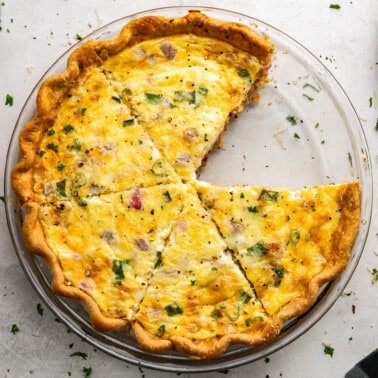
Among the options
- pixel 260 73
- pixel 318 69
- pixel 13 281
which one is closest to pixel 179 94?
pixel 260 73

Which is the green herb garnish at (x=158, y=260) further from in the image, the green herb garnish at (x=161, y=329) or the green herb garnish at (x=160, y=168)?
the green herb garnish at (x=160, y=168)

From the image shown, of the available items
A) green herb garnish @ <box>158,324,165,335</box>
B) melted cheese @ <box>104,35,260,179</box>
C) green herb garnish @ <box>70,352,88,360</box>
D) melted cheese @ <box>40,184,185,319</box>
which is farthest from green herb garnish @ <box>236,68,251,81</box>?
green herb garnish @ <box>70,352,88,360</box>

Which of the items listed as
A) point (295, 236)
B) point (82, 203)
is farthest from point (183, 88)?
point (295, 236)

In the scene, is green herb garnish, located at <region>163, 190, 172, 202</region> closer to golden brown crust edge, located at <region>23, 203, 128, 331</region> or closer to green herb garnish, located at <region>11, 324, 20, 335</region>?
golden brown crust edge, located at <region>23, 203, 128, 331</region>

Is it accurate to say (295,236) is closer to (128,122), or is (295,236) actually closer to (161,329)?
(161,329)

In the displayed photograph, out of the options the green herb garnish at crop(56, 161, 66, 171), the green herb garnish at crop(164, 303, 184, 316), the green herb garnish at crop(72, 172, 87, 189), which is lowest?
the green herb garnish at crop(164, 303, 184, 316)

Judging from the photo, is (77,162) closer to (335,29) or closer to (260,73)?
(260,73)

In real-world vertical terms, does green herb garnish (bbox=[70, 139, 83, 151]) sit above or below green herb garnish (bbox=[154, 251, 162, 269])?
above
